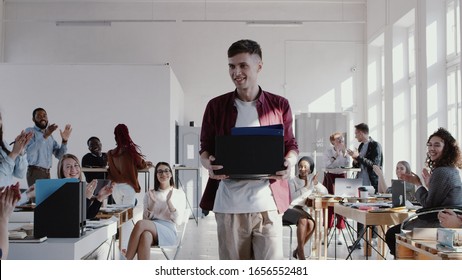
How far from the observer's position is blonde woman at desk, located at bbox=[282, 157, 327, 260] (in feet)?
20.1

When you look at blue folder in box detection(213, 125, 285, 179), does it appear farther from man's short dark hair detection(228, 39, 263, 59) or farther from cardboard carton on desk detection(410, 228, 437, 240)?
cardboard carton on desk detection(410, 228, 437, 240)

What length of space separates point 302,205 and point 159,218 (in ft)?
5.93

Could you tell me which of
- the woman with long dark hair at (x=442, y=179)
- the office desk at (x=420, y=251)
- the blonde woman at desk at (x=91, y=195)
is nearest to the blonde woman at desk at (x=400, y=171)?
the woman with long dark hair at (x=442, y=179)

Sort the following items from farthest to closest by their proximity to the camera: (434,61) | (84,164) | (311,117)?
(311,117)
(434,61)
(84,164)

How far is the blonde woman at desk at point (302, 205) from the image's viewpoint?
241 inches

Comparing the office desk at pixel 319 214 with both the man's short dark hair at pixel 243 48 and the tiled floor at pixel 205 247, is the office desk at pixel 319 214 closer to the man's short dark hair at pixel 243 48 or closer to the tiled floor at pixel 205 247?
the tiled floor at pixel 205 247

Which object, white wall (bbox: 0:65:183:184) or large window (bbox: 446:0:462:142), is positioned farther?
white wall (bbox: 0:65:183:184)

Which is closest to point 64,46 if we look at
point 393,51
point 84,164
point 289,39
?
point 289,39

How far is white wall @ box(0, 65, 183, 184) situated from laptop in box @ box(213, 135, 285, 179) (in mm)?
8316

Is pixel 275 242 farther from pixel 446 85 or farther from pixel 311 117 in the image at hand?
pixel 311 117

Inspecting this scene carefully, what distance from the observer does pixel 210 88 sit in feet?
43.9

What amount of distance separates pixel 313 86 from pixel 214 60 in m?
2.30

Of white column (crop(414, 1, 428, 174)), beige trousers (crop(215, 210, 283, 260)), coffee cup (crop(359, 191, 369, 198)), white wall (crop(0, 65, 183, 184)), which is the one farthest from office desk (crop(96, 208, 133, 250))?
white column (crop(414, 1, 428, 174))

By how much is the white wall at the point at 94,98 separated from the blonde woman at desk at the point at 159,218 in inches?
188
